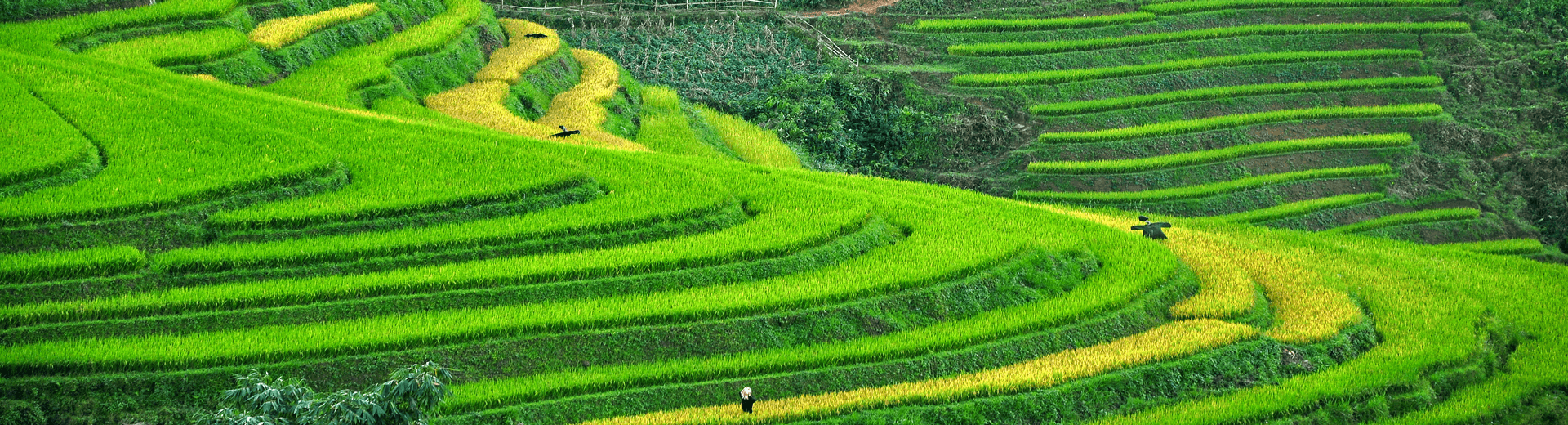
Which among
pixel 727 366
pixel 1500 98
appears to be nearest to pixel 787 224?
pixel 727 366

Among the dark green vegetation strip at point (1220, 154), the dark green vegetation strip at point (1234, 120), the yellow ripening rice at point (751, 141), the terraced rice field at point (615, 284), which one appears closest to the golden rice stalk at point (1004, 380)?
the terraced rice field at point (615, 284)

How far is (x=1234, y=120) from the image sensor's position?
28719 mm

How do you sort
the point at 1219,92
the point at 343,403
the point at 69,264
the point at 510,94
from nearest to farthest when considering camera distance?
the point at 343,403, the point at 69,264, the point at 510,94, the point at 1219,92

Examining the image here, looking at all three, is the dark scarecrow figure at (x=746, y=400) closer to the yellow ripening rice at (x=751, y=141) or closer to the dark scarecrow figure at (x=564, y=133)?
the dark scarecrow figure at (x=564, y=133)

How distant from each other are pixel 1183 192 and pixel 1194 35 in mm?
7191

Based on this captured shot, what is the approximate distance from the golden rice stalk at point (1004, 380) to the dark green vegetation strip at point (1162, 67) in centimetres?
1299

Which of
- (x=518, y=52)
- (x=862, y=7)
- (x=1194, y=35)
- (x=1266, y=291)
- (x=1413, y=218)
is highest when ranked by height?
(x=1194, y=35)

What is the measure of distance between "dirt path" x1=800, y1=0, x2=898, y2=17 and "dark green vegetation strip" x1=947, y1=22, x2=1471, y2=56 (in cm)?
298

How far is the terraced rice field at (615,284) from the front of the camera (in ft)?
49.1

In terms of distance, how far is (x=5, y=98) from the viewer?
19281mm

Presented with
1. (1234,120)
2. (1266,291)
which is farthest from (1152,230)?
(1234,120)

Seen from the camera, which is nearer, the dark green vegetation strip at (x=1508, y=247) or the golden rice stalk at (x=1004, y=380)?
the golden rice stalk at (x=1004, y=380)

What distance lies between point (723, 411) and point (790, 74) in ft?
53.6

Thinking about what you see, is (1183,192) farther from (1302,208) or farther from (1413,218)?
(1413,218)
